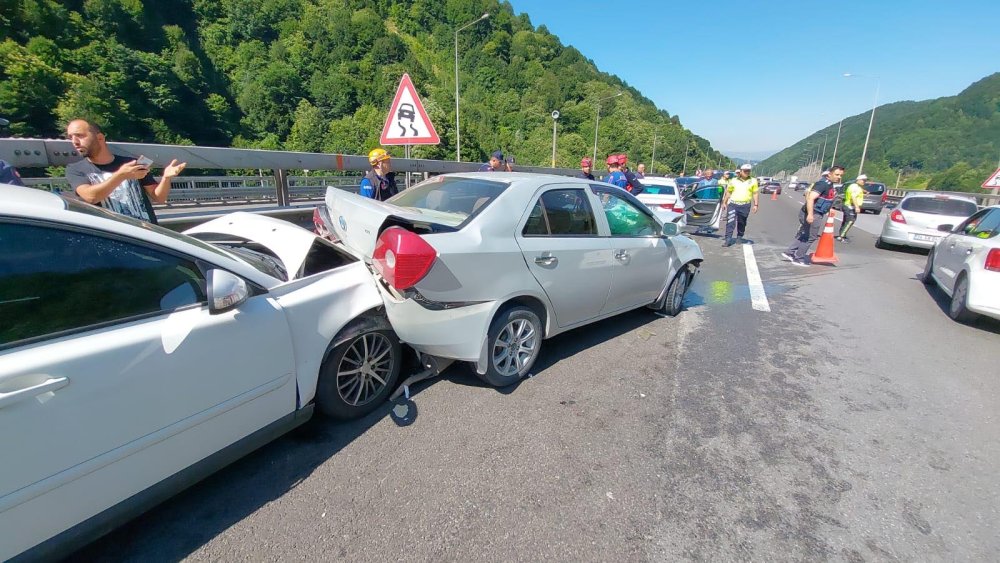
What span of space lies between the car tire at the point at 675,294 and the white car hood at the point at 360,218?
3.15 meters

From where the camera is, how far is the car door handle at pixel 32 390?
1.41m

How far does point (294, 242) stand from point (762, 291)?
20.5ft

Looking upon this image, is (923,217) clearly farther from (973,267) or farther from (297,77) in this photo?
(297,77)

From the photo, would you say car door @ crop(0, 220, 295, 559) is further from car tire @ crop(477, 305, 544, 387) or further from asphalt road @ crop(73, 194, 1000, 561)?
car tire @ crop(477, 305, 544, 387)

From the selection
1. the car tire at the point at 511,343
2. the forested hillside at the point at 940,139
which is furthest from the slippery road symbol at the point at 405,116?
the forested hillside at the point at 940,139

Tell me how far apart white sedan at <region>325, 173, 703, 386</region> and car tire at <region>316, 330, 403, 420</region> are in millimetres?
207

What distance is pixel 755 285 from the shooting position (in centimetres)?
671

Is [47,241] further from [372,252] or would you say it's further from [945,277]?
[945,277]

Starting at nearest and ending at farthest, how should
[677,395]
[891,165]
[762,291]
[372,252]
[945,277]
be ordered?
1. [372,252]
2. [677,395]
3. [945,277]
4. [762,291]
5. [891,165]

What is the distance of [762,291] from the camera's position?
6.38m

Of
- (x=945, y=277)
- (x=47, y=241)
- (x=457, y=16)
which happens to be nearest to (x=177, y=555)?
(x=47, y=241)

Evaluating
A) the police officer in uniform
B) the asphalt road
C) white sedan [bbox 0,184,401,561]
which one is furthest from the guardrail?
the asphalt road

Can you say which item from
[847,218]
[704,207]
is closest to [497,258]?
[704,207]

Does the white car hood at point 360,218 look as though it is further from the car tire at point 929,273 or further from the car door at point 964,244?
the car tire at point 929,273
